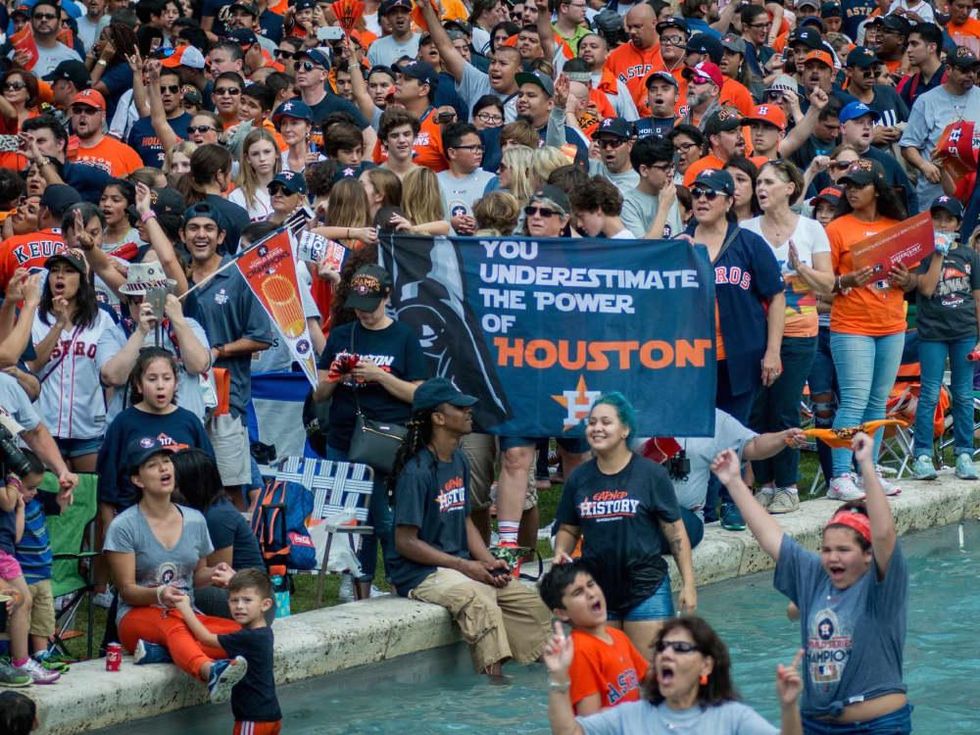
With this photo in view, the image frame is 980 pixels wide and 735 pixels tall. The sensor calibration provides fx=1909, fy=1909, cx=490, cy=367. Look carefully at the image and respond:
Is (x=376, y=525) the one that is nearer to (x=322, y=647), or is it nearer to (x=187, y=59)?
(x=322, y=647)

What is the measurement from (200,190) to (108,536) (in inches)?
158

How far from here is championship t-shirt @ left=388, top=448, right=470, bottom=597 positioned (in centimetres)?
975

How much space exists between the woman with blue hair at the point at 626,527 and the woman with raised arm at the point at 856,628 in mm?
1381

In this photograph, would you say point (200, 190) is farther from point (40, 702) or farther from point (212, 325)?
point (40, 702)

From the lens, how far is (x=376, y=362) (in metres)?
10.5

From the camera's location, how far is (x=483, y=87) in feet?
54.6

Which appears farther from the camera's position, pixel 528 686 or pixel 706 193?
pixel 706 193

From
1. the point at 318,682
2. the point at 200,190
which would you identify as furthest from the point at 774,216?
the point at 318,682

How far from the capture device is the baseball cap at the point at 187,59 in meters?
17.1

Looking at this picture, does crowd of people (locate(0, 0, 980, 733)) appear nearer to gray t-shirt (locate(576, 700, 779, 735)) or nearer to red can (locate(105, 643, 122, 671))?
gray t-shirt (locate(576, 700, 779, 735))

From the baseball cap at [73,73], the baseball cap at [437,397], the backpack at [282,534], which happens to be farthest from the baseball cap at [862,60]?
the backpack at [282,534]

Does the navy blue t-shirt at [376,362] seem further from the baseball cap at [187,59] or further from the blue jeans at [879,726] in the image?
the baseball cap at [187,59]

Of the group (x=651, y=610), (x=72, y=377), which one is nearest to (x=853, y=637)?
(x=651, y=610)

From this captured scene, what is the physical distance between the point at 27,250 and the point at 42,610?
314 centimetres
